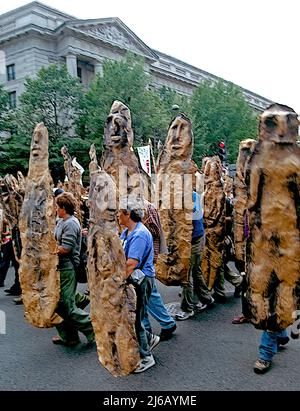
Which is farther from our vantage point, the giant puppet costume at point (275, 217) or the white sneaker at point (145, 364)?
the white sneaker at point (145, 364)

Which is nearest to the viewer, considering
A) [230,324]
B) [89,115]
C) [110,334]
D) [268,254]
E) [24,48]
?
[110,334]

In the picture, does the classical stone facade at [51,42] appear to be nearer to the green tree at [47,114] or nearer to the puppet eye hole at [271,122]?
the green tree at [47,114]

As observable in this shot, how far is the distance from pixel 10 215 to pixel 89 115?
20.3 meters

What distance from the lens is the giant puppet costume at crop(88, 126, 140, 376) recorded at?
356 centimetres

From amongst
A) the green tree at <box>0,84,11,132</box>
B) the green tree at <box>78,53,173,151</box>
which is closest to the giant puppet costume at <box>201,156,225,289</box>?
the green tree at <box>78,53,173,151</box>

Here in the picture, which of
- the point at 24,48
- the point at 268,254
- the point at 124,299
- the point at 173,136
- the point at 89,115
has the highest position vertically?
the point at 24,48

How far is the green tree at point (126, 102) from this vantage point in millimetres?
26641

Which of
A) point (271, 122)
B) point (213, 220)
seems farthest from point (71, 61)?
point (271, 122)

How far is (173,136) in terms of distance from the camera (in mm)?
5820

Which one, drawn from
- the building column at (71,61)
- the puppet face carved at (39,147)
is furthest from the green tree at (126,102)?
the puppet face carved at (39,147)

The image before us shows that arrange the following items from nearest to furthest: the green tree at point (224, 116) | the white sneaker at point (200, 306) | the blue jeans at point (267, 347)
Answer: the blue jeans at point (267, 347) → the white sneaker at point (200, 306) → the green tree at point (224, 116)

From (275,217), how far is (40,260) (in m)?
2.36

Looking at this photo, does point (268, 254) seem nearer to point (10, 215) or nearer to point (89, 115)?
point (10, 215)
